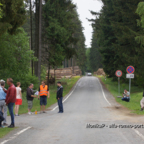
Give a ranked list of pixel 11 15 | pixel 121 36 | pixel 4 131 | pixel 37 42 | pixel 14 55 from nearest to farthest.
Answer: pixel 4 131 → pixel 11 15 → pixel 14 55 → pixel 121 36 → pixel 37 42

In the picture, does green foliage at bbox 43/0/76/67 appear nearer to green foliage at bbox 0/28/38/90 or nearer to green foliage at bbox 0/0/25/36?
green foliage at bbox 0/28/38/90

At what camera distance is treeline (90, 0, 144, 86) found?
30.2 metres

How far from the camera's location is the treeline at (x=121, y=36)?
3023 centimetres

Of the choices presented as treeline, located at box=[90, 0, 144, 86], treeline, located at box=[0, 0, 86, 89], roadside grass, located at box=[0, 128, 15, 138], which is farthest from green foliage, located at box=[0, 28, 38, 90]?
roadside grass, located at box=[0, 128, 15, 138]

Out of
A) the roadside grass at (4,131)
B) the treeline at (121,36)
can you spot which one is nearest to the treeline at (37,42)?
the treeline at (121,36)

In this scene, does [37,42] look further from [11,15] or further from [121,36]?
[11,15]

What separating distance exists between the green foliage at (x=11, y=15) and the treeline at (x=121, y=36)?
9440 mm

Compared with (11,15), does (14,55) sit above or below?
below

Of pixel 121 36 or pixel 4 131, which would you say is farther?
pixel 121 36

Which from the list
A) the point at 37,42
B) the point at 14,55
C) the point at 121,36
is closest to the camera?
the point at 14,55

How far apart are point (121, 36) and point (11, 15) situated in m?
20.1

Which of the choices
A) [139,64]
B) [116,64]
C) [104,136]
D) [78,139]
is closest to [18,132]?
[78,139]

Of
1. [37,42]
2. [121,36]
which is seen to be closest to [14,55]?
[37,42]

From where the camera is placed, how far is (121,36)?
34562 millimetres
